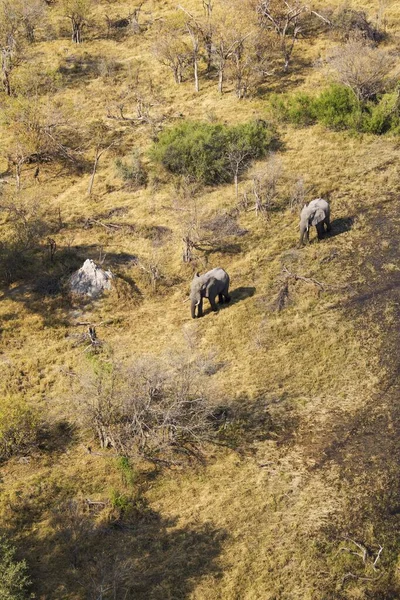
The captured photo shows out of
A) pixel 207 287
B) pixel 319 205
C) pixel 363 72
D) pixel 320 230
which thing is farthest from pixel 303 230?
pixel 363 72

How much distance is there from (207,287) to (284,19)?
25.9 metres

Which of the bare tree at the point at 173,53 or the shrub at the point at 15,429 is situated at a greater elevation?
the bare tree at the point at 173,53

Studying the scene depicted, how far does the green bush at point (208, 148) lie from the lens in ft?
98.5

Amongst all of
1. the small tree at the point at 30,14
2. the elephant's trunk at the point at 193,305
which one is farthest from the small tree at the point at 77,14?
the elephant's trunk at the point at 193,305

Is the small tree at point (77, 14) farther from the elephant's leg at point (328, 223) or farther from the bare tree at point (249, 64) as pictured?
the elephant's leg at point (328, 223)

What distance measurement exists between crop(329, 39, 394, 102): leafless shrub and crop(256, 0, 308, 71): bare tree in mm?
5527

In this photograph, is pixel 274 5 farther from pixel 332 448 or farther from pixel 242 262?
pixel 332 448

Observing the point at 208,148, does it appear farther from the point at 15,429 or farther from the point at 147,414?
the point at 15,429

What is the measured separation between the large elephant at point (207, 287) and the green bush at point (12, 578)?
10640 millimetres

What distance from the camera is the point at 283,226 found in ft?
87.7

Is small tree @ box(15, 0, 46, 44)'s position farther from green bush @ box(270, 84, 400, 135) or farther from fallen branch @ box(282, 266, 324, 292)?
fallen branch @ box(282, 266, 324, 292)

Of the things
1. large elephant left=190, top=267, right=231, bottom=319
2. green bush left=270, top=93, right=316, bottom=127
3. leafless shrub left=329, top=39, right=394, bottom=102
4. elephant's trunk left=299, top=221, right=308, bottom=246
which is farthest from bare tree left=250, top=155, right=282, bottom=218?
leafless shrub left=329, top=39, right=394, bottom=102

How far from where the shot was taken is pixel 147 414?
1731 centimetres

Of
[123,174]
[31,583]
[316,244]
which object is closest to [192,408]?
[31,583]
